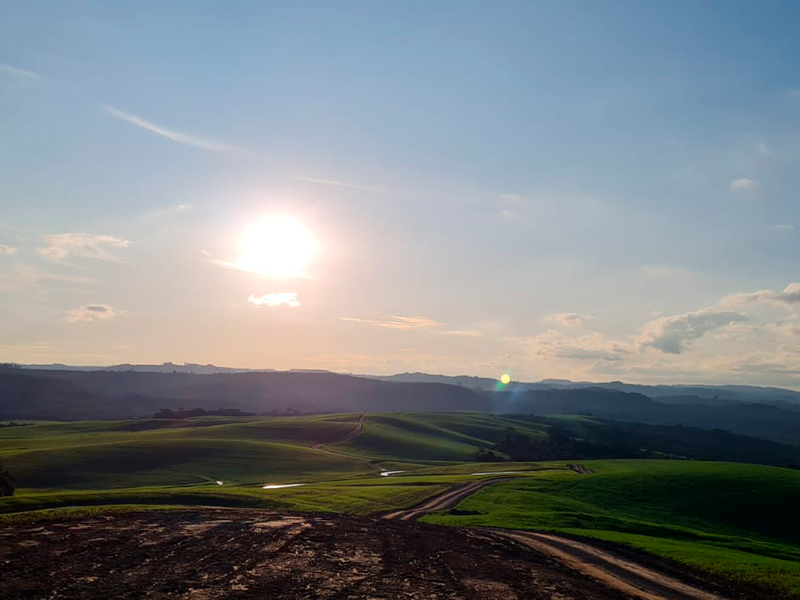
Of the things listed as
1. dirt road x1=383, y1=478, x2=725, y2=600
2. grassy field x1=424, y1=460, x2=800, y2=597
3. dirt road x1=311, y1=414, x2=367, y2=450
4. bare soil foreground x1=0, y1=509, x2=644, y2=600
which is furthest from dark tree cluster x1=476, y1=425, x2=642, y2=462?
bare soil foreground x1=0, y1=509, x2=644, y2=600

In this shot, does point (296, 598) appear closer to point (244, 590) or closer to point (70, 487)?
point (244, 590)

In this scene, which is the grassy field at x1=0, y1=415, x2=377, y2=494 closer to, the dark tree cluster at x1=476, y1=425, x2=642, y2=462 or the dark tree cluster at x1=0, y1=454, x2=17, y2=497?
the dark tree cluster at x1=0, y1=454, x2=17, y2=497

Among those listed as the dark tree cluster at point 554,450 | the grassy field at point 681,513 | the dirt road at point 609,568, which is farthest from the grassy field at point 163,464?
the dirt road at point 609,568

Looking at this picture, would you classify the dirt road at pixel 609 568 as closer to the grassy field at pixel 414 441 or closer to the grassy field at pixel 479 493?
the grassy field at pixel 479 493

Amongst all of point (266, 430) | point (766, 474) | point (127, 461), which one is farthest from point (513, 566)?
point (266, 430)

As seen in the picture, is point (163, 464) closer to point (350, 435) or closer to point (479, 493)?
point (479, 493)

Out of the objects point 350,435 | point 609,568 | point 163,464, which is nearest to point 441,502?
point 609,568
